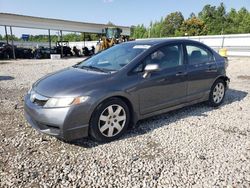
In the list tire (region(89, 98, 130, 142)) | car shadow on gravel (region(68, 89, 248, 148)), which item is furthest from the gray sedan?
car shadow on gravel (region(68, 89, 248, 148))

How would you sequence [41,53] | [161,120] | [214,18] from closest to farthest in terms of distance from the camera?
[161,120] < [41,53] < [214,18]

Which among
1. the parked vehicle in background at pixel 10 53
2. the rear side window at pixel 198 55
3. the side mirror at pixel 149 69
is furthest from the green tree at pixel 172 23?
the side mirror at pixel 149 69

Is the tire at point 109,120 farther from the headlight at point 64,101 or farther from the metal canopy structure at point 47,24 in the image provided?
the metal canopy structure at point 47,24

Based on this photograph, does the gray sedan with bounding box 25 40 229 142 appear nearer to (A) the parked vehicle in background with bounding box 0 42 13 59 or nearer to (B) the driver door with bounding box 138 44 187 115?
(B) the driver door with bounding box 138 44 187 115

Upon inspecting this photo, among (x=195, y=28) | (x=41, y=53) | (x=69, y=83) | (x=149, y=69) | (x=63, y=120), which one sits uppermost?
(x=195, y=28)

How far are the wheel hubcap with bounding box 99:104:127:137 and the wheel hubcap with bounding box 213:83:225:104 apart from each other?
2670 millimetres

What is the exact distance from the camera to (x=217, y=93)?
573cm

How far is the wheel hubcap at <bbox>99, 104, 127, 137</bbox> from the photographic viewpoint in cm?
375

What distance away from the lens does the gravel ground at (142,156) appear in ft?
9.37

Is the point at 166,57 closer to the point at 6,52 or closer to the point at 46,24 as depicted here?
the point at 6,52

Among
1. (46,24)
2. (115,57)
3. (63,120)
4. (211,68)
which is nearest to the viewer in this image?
(63,120)

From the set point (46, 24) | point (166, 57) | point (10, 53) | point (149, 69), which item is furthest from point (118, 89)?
Result: point (46, 24)

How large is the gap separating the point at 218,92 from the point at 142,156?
10.3 feet

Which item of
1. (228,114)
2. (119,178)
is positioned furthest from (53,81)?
(228,114)
